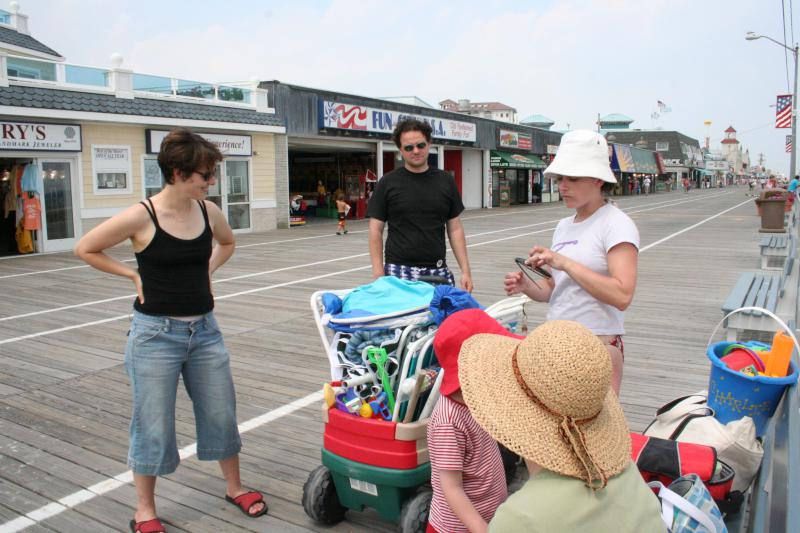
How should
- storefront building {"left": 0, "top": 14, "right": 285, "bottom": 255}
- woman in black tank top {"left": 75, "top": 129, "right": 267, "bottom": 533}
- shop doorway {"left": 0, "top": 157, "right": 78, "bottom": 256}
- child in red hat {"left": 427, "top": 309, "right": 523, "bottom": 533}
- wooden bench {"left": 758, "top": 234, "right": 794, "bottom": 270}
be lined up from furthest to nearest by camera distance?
1. shop doorway {"left": 0, "top": 157, "right": 78, "bottom": 256}
2. storefront building {"left": 0, "top": 14, "right": 285, "bottom": 255}
3. wooden bench {"left": 758, "top": 234, "right": 794, "bottom": 270}
4. woman in black tank top {"left": 75, "top": 129, "right": 267, "bottom": 533}
5. child in red hat {"left": 427, "top": 309, "right": 523, "bottom": 533}

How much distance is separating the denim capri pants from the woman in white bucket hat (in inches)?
60.8

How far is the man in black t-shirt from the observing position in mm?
4191

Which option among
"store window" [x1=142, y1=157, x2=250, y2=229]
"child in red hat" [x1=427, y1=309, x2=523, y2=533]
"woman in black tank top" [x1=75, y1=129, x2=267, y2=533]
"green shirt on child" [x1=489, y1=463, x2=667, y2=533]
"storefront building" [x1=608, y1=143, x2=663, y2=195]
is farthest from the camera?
"storefront building" [x1=608, y1=143, x2=663, y2=195]

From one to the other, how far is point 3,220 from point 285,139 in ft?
30.2

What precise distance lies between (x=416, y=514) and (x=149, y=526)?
4.22ft

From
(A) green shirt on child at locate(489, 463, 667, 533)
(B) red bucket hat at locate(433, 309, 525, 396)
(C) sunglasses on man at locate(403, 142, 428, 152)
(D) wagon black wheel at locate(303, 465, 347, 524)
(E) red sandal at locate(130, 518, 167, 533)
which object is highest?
(C) sunglasses on man at locate(403, 142, 428, 152)

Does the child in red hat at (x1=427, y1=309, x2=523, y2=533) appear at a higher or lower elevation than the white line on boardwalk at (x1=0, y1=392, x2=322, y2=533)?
higher

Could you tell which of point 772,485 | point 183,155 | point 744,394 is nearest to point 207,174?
point 183,155

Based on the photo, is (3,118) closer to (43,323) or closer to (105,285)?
(105,285)

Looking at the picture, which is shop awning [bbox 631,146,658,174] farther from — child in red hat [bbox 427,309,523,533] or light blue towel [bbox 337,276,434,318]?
child in red hat [bbox 427,309,523,533]

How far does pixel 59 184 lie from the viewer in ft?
52.8

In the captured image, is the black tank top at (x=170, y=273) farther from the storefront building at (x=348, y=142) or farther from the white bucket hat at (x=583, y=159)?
the storefront building at (x=348, y=142)

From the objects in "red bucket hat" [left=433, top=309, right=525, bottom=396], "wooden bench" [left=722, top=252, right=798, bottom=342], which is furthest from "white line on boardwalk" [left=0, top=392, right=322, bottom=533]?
"wooden bench" [left=722, top=252, right=798, bottom=342]

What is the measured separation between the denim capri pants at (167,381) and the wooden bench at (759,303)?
156 inches
